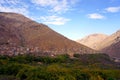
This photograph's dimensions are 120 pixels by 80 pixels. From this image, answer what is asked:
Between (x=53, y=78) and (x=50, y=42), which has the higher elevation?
(x=50, y=42)

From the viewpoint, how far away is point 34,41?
408ft

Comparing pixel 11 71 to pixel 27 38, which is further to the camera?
pixel 27 38

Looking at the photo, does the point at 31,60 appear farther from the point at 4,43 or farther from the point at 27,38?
the point at 27,38

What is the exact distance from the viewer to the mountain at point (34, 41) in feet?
356

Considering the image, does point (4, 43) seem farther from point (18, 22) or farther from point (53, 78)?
point (53, 78)

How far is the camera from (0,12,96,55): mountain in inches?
4274

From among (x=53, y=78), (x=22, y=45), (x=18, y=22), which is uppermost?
(x=18, y=22)

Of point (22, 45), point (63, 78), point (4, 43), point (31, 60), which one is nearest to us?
point (63, 78)

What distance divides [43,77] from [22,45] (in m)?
83.3

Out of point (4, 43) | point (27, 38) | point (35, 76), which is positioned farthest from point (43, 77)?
point (27, 38)

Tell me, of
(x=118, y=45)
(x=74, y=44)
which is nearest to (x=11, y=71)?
(x=74, y=44)

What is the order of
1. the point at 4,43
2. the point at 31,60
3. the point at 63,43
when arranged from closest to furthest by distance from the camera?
the point at 31,60 < the point at 4,43 < the point at 63,43

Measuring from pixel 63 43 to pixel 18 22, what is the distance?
1731 inches

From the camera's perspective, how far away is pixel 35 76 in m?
35.0
